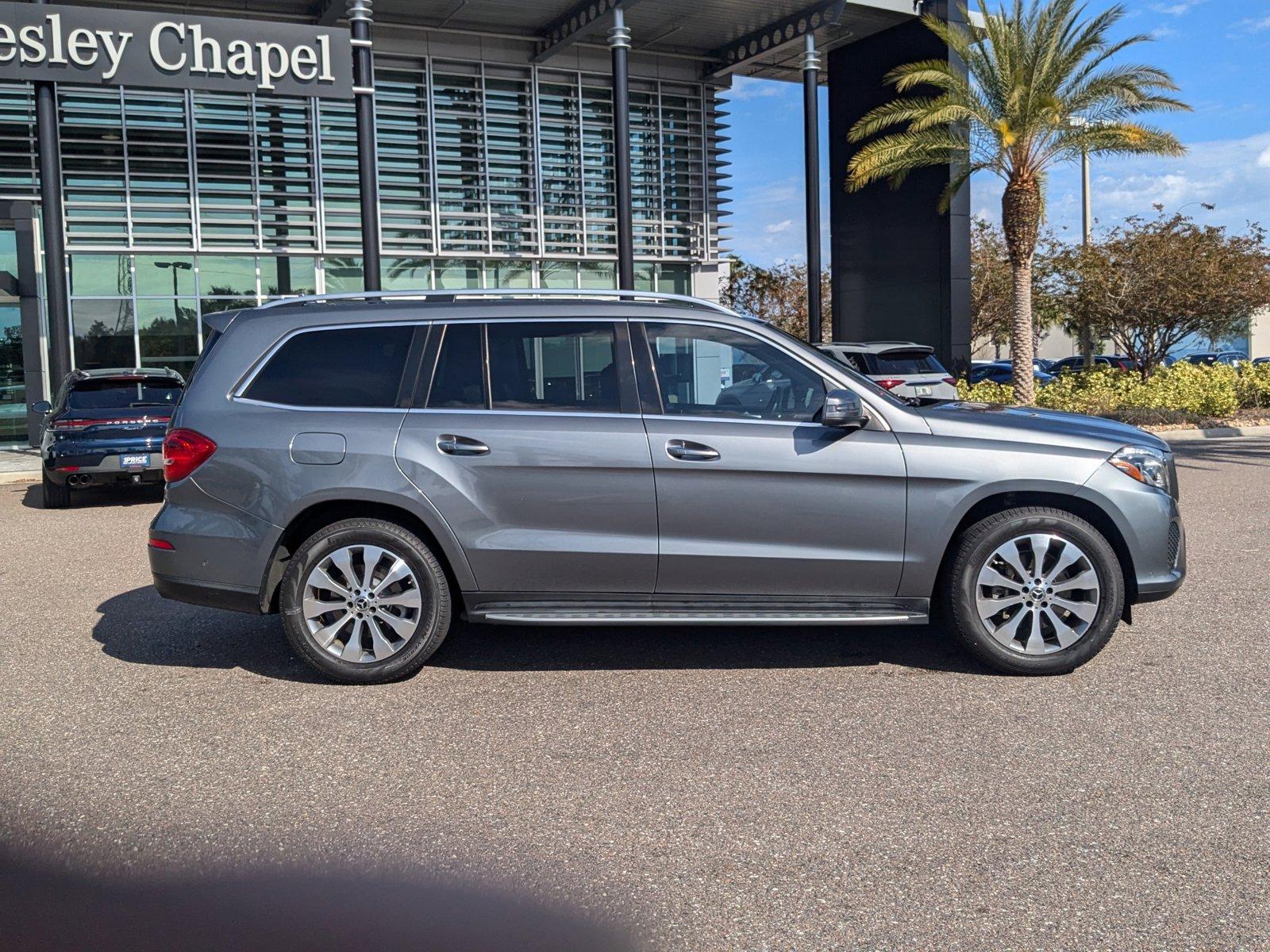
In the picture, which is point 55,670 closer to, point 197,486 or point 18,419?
point 197,486

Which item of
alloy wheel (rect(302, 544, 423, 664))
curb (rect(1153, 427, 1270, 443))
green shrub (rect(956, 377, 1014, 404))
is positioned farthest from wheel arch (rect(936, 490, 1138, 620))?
green shrub (rect(956, 377, 1014, 404))

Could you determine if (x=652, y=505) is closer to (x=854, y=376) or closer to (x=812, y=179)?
(x=854, y=376)

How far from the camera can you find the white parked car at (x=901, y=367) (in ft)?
53.1

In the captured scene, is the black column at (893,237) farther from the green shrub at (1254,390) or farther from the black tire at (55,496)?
the black tire at (55,496)

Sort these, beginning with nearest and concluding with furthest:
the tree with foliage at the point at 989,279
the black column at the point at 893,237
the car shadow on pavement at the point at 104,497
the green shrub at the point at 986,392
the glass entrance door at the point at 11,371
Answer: the car shadow on pavement at the point at 104,497 < the glass entrance door at the point at 11,371 < the green shrub at the point at 986,392 < the black column at the point at 893,237 < the tree with foliage at the point at 989,279

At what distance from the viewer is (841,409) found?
541cm

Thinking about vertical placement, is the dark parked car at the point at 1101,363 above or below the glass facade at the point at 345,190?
below

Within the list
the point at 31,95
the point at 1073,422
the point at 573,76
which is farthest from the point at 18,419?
the point at 1073,422

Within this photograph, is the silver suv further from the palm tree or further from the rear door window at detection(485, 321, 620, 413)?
the palm tree

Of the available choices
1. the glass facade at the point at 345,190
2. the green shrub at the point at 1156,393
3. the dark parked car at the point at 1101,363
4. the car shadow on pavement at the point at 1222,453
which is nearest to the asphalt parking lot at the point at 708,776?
the car shadow on pavement at the point at 1222,453

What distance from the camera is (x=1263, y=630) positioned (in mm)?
6434

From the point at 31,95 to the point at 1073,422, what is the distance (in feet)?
74.0

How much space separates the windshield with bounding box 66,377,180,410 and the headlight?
412 inches

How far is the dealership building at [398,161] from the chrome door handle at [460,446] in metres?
15.5
